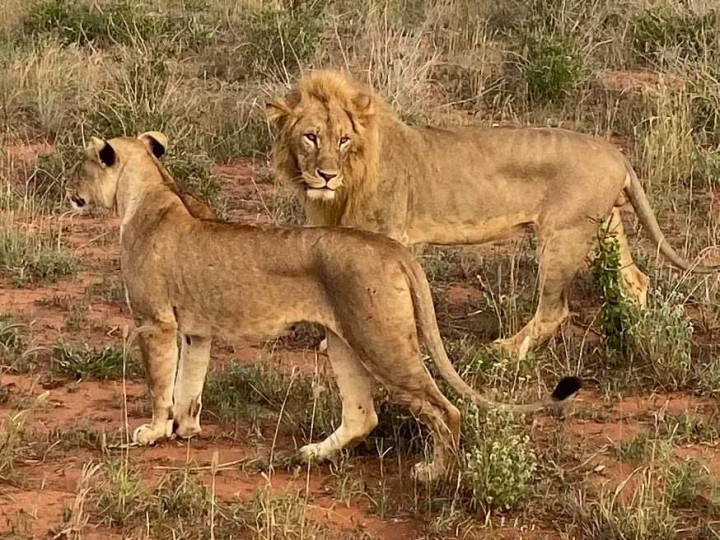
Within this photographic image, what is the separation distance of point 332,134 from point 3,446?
2.18 metres

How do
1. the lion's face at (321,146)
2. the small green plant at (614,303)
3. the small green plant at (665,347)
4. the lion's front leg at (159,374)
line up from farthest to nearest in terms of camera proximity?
the small green plant at (614,303) → the lion's face at (321,146) → the small green plant at (665,347) → the lion's front leg at (159,374)

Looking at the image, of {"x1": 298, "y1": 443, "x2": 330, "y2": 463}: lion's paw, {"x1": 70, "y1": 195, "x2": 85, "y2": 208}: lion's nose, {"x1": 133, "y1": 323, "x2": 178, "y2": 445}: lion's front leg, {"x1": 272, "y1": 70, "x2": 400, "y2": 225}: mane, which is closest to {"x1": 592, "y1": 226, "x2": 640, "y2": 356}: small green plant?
{"x1": 272, "y1": 70, "x2": 400, "y2": 225}: mane

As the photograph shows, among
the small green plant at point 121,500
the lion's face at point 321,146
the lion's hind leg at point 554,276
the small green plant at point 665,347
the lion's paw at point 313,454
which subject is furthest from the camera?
the lion's hind leg at point 554,276

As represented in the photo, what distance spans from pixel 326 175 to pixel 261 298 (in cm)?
124

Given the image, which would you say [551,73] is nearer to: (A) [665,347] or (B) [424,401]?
(A) [665,347]

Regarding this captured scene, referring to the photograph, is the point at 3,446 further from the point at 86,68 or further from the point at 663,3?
the point at 663,3

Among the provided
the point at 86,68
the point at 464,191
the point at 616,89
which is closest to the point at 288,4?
the point at 86,68

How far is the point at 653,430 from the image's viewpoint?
5.79 meters

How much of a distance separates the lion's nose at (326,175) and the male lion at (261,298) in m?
0.85

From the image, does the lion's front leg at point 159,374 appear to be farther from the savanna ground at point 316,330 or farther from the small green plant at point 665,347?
the small green plant at point 665,347

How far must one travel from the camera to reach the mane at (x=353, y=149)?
21.5 feet

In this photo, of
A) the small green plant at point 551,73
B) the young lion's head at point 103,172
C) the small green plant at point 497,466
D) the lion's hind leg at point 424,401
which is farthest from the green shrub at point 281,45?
the small green plant at point 497,466

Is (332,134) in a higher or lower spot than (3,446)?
higher

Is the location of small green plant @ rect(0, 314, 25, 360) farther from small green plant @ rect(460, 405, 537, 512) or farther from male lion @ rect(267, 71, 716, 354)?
small green plant @ rect(460, 405, 537, 512)
